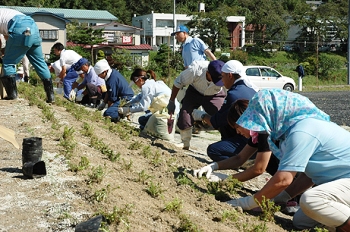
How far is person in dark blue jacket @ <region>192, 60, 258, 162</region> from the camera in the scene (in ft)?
18.0

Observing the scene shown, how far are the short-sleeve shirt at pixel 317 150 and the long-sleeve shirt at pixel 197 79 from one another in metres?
3.34

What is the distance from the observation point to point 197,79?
703cm

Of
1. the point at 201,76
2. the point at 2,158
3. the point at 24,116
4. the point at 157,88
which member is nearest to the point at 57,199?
the point at 2,158

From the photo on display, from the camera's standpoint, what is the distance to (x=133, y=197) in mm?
3701

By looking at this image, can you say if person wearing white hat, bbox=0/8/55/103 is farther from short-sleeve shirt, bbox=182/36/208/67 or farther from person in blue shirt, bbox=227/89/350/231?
person in blue shirt, bbox=227/89/350/231

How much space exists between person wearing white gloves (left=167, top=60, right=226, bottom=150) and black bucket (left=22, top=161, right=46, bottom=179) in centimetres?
338

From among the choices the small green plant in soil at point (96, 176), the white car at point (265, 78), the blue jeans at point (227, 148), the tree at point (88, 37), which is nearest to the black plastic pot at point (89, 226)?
the small green plant in soil at point (96, 176)

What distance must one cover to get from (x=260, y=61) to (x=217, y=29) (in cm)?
547

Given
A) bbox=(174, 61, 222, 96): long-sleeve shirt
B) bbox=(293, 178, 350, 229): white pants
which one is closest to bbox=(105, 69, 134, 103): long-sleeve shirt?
bbox=(174, 61, 222, 96): long-sleeve shirt

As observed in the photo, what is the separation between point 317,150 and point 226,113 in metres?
1.99

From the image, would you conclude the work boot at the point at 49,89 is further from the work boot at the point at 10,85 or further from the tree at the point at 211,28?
the tree at the point at 211,28

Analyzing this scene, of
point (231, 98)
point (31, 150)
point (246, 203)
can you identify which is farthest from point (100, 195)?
point (231, 98)

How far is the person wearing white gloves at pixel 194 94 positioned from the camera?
6.99 m

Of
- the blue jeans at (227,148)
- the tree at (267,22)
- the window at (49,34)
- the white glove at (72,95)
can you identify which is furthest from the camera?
the tree at (267,22)
